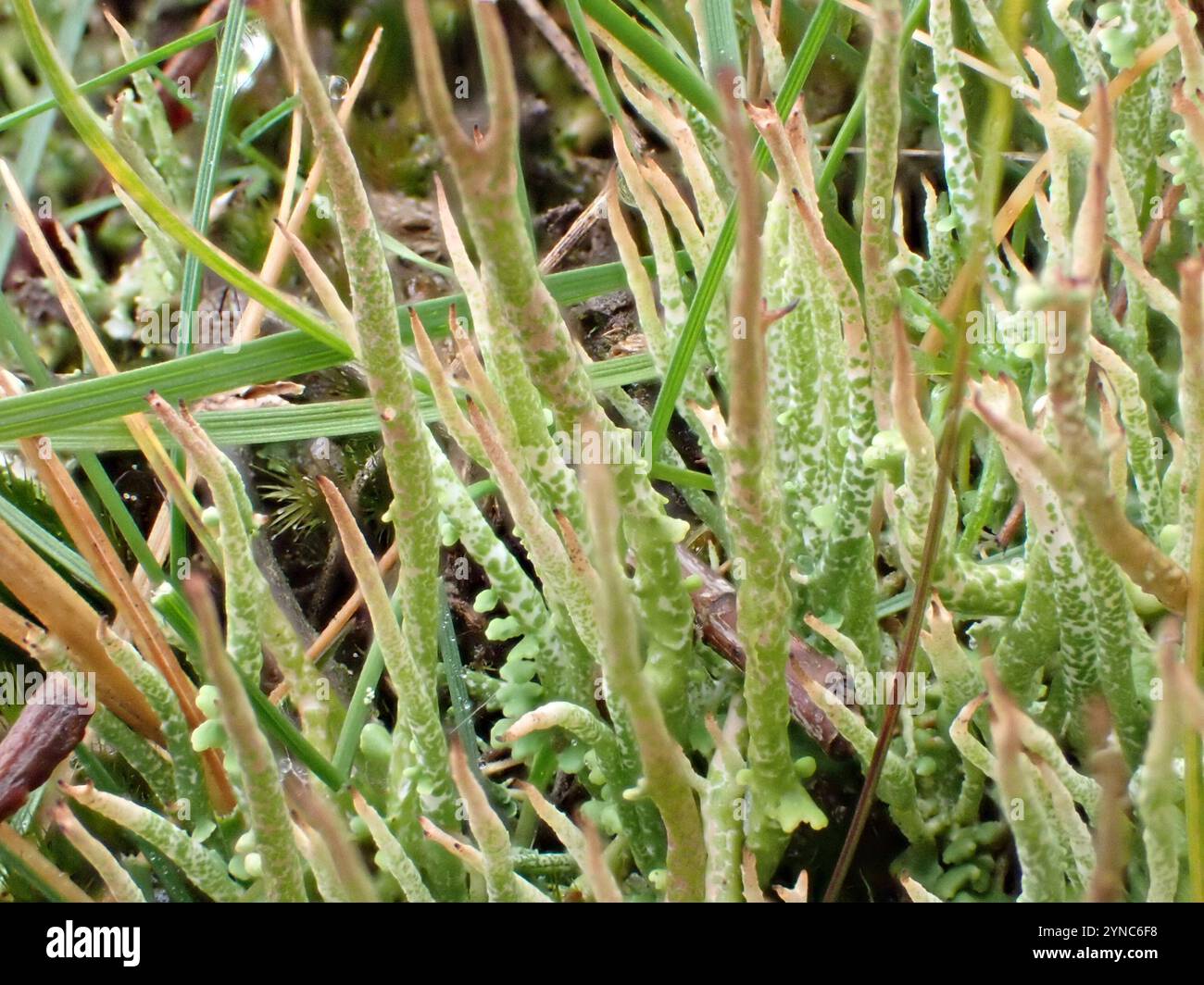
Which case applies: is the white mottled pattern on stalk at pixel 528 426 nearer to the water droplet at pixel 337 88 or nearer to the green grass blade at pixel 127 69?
the green grass blade at pixel 127 69

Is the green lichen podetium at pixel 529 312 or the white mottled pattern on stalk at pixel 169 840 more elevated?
the green lichen podetium at pixel 529 312

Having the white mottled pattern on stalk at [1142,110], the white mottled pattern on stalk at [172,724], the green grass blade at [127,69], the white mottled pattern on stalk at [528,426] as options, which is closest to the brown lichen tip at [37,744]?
the white mottled pattern on stalk at [172,724]

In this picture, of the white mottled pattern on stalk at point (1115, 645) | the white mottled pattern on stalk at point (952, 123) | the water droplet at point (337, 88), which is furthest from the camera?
the water droplet at point (337, 88)

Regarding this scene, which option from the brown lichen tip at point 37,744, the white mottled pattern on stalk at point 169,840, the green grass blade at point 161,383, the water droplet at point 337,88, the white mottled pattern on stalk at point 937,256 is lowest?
the white mottled pattern on stalk at point 169,840

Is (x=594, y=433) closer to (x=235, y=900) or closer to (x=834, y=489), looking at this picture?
(x=834, y=489)

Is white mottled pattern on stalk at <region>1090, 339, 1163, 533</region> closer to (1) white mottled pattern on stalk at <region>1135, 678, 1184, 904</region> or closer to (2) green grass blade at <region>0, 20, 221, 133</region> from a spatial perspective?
(1) white mottled pattern on stalk at <region>1135, 678, 1184, 904</region>

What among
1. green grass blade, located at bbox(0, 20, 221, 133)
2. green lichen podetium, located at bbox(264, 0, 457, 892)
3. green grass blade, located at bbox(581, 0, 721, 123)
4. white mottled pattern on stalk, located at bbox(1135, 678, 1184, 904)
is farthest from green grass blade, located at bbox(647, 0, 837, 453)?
green grass blade, located at bbox(0, 20, 221, 133)
